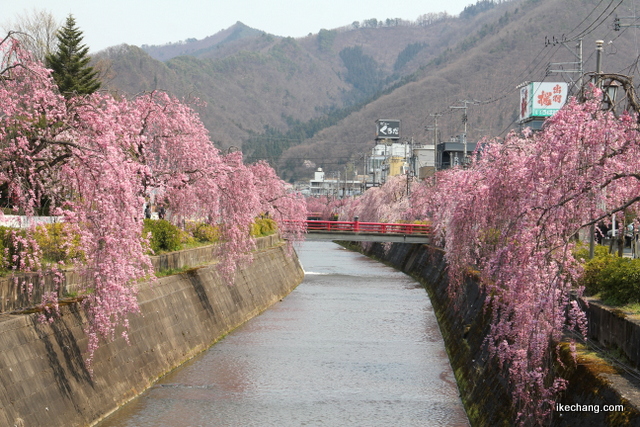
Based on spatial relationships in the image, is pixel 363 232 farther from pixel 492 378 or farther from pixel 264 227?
pixel 492 378

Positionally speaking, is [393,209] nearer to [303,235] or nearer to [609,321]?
[303,235]

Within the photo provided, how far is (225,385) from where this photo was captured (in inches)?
936

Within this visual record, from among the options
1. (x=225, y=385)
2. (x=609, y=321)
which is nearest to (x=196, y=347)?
(x=225, y=385)

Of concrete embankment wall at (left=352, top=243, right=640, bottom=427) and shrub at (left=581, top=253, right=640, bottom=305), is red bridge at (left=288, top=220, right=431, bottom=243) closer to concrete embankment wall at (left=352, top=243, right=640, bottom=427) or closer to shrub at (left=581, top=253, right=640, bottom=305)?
concrete embankment wall at (left=352, top=243, right=640, bottom=427)

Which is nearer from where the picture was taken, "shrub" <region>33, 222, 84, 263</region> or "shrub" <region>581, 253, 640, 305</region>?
"shrub" <region>581, 253, 640, 305</region>

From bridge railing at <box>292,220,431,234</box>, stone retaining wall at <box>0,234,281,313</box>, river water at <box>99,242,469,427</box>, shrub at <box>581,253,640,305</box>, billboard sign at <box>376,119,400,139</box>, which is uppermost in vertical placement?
billboard sign at <box>376,119,400,139</box>

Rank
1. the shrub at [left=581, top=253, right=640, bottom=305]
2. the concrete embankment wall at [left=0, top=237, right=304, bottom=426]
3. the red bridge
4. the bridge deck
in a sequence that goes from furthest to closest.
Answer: the red bridge → the bridge deck → the shrub at [left=581, top=253, right=640, bottom=305] → the concrete embankment wall at [left=0, top=237, right=304, bottom=426]

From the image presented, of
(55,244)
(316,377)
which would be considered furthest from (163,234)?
(55,244)

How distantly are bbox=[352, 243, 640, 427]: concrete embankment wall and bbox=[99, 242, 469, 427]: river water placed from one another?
2.80 feet

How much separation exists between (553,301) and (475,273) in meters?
18.9

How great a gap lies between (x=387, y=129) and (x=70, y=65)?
13480 centimetres

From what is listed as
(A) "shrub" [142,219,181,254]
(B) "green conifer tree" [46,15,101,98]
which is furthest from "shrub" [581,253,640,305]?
(B) "green conifer tree" [46,15,101,98]

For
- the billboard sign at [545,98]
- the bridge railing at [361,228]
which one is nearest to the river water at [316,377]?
the bridge railing at [361,228]

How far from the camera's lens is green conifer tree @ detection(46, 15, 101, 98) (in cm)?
5112
